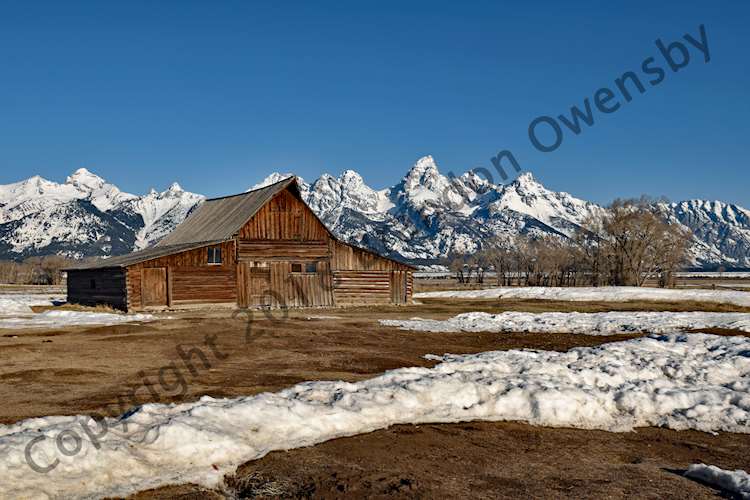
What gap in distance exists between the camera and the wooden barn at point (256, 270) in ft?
125

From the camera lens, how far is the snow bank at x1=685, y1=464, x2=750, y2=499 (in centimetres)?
741

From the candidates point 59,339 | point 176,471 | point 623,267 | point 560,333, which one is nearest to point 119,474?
point 176,471

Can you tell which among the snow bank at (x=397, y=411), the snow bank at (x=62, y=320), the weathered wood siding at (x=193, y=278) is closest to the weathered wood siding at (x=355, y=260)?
the weathered wood siding at (x=193, y=278)

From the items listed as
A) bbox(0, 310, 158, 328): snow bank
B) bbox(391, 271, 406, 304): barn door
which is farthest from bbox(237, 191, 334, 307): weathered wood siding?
bbox(0, 310, 158, 328): snow bank

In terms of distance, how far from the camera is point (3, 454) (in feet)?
24.0

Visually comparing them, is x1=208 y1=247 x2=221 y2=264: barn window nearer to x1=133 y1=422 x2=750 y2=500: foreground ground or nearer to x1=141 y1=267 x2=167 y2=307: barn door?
x1=141 y1=267 x2=167 y2=307: barn door

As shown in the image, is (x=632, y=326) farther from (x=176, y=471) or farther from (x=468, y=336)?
(x=176, y=471)

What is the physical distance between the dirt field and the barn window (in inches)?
761

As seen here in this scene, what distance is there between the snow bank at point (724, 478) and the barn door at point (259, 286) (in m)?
34.6

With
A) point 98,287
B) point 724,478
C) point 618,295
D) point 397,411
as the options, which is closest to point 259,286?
point 98,287

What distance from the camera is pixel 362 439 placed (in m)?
9.48

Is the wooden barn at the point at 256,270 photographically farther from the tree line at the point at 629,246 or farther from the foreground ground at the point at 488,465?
the tree line at the point at 629,246

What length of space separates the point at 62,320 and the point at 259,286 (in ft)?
43.8

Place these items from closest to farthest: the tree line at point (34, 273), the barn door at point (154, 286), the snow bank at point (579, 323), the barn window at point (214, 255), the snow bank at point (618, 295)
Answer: the snow bank at point (579, 323) < the barn door at point (154, 286) < the barn window at point (214, 255) < the snow bank at point (618, 295) < the tree line at point (34, 273)
